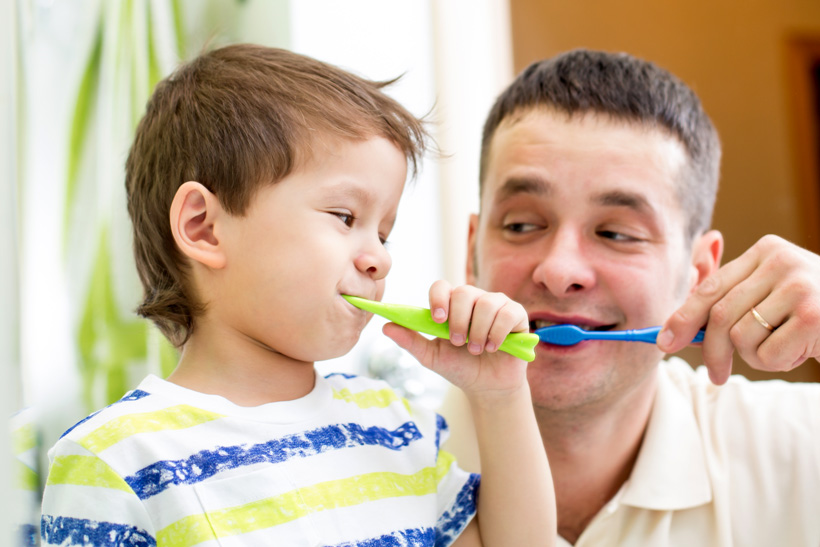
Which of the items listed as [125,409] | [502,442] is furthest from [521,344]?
[125,409]

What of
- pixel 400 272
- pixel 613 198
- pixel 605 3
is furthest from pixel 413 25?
pixel 613 198

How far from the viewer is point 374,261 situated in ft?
2.35

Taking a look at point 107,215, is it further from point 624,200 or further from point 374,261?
point 624,200

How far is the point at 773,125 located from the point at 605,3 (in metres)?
0.61

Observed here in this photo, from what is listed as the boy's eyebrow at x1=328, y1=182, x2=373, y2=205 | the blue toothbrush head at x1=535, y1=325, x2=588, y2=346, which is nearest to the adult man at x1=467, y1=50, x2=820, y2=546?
the blue toothbrush head at x1=535, y1=325, x2=588, y2=346

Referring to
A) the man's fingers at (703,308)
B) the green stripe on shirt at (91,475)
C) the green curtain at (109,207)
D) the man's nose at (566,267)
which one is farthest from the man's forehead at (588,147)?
the green stripe on shirt at (91,475)

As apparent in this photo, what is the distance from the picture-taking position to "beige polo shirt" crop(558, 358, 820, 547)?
3.50 feet

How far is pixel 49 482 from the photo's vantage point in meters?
0.62

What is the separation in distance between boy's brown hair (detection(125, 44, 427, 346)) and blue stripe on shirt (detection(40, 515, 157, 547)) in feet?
0.69

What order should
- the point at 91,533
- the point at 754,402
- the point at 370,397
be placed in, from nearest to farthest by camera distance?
the point at 91,533 < the point at 370,397 < the point at 754,402

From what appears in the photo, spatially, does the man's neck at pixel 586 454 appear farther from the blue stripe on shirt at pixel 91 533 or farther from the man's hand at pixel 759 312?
the blue stripe on shirt at pixel 91 533

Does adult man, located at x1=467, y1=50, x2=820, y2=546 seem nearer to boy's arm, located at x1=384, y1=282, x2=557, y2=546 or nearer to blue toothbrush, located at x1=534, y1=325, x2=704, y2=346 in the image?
blue toothbrush, located at x1=534, y1=325, x2=704, y2=346

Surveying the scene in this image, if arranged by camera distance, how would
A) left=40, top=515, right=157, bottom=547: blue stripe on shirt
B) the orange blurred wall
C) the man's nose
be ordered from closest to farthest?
left=40, top=515, right=157, bottom=547: blue stripe on shirt, the man's nose, the orange blurred wall

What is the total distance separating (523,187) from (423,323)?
0.44 metres
